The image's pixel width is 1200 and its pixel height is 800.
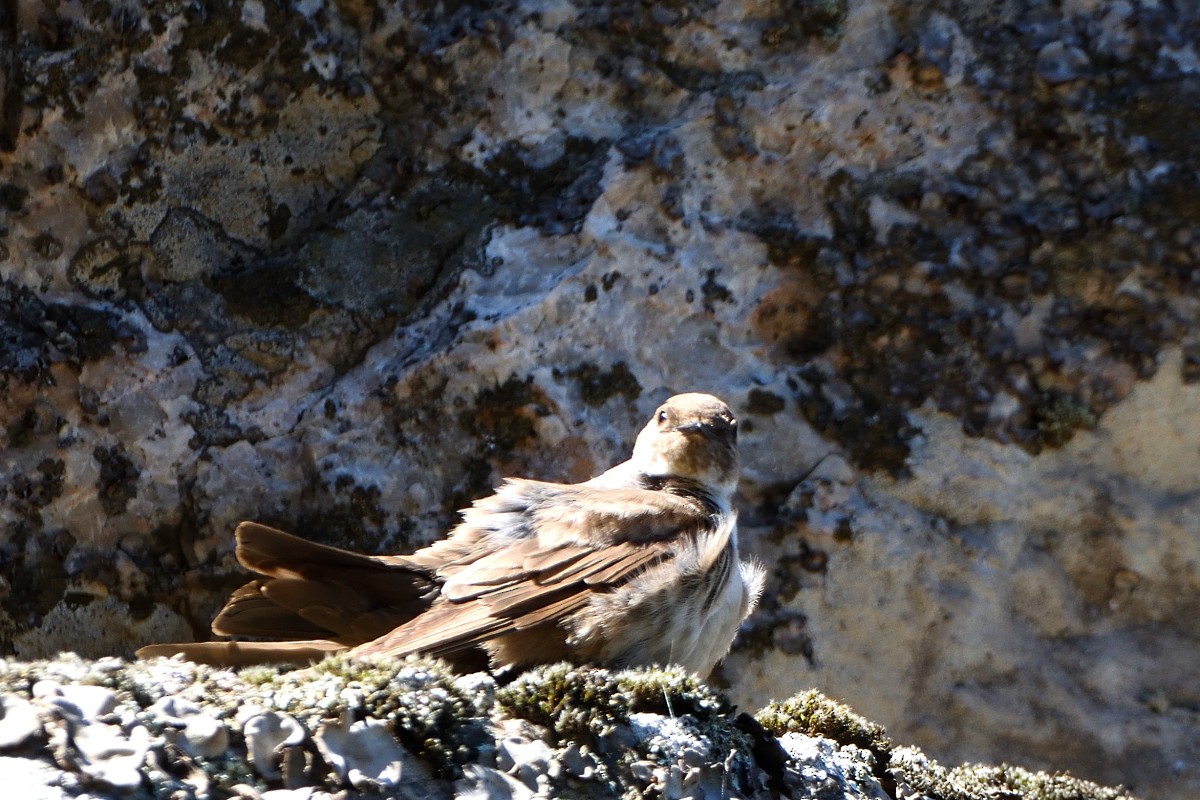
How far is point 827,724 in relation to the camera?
3.78 meters

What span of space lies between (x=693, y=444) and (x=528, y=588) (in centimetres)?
85

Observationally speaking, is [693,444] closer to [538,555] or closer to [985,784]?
[538,555]

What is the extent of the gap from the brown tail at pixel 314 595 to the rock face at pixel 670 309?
57 centimetres

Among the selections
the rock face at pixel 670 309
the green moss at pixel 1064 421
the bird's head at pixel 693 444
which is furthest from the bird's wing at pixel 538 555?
the green moss at pixel 1064 421

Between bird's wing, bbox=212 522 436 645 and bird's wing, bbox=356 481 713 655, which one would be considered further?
bird's wing, bbox=212 522 436 645

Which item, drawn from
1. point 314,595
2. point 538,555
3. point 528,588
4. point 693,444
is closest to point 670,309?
point 693,444

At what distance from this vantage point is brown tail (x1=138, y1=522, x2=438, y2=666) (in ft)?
13.5

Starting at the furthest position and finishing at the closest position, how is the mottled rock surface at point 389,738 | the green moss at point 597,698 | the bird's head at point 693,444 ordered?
the bird's head at point 693,444 → the green moss at point 597,698 → the mottled rock surface at point 389,738

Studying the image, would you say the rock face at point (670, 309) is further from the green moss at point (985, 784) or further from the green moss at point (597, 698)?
the green moss at point (597, 698)

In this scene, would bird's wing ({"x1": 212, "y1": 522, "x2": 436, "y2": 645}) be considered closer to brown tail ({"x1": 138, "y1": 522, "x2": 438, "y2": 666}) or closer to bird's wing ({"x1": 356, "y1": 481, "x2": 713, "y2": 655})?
brown tail ({"x1": 138, "y1": 522, "x2": 438, "y2": 666})

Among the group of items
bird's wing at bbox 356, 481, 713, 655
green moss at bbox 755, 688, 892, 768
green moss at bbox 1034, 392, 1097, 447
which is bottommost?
green moss at bbox 755, 688, 892, 768

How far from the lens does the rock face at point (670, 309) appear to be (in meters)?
4.73

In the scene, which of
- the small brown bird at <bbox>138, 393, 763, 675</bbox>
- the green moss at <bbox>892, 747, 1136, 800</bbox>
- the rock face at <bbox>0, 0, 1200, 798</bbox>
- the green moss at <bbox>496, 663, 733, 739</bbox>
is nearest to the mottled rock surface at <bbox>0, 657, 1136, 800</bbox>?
the green moss at <bbox>496, 663, 733, 739</bbox>

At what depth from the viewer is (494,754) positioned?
3.01 m
